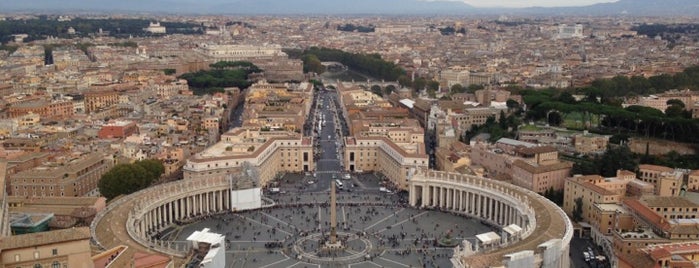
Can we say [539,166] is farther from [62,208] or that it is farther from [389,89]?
[389,89]

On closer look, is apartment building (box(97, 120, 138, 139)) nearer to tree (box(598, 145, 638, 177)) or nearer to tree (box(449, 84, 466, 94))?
tree (box(598, 145, 638, 177))

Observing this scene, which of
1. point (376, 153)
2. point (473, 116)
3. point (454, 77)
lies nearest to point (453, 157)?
point (376, 153)

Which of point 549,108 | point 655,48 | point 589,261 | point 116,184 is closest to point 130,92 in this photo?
point 116,184

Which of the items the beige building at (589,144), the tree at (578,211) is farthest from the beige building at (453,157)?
the tree at (578,211)

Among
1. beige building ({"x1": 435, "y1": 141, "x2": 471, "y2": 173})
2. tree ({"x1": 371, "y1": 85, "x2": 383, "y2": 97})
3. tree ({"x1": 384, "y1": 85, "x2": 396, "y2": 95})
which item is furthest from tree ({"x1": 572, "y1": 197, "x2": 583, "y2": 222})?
tree ({"x1": 371, "y1": 85, "x2": 383, "y2": 97})

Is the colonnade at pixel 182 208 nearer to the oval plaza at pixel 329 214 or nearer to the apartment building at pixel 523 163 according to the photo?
the oval plaza at pixel 329 214
